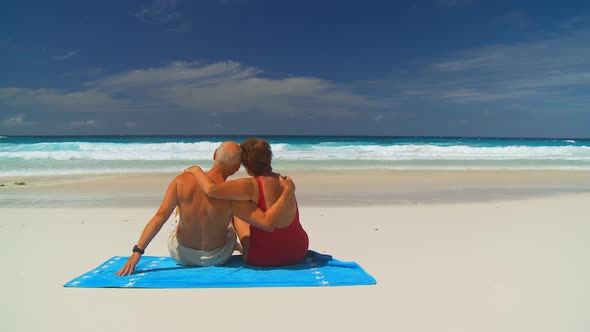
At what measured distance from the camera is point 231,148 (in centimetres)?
399

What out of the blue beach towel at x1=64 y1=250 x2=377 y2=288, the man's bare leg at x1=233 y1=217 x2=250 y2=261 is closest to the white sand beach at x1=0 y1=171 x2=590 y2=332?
the blue beach towel at x1=64 y1=250 x2=377 y2=288

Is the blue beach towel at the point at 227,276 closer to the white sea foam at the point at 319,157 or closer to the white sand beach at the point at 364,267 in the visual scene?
the white sand beach at the point at 364,267

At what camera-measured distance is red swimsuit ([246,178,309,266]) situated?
13.7ft

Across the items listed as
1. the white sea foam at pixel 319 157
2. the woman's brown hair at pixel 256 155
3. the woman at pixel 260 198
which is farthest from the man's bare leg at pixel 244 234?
the white sea foam at pixel 319 157

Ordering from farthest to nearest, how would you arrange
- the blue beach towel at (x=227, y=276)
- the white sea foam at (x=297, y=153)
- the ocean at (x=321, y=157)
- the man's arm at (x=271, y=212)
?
the white sea foam at (x=297, y=153) < the ocean at (x=321, y=157) < the man's arm at (x=271, y=212) < the blue beach towel at (x=227, y=276)

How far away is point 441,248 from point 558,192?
669 centimetres

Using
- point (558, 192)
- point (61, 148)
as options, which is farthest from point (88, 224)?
point (61, 148)

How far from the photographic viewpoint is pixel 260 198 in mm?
3998

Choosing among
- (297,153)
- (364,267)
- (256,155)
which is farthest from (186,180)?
(297,153)

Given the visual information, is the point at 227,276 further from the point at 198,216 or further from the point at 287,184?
the point at 287,184

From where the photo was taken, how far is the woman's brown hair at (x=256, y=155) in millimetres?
4000

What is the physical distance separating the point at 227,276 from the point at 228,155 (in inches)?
39.8

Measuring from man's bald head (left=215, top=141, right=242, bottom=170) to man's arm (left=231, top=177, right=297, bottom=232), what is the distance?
1.08 ft

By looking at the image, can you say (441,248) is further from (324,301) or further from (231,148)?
(231,148)
